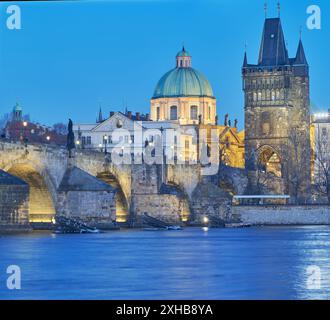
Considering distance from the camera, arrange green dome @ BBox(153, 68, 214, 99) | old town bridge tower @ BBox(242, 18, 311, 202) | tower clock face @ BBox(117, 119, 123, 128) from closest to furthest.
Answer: tower clock face @ BBox(117, 119, 123, 128)
old town bridge tower @ BBox(242, 18, 311, 202)
green dome @ BBox(153, 68, 214, 99)

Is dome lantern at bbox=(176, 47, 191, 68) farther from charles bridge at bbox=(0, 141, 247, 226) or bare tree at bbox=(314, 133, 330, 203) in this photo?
charles bridge at bbox=(0, 141, 247, 226)

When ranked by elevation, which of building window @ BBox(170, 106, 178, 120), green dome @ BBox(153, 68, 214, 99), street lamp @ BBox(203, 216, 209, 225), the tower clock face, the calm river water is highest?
green dome @ BBox(153, 68, 214, 99)

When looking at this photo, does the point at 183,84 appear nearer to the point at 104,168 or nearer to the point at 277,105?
the point at 277,105

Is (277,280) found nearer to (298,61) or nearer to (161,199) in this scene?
(161,199)

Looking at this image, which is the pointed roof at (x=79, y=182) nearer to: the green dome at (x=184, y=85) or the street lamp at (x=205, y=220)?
the street lamp at (x=205, y=220)

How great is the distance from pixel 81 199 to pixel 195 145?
39.5 meters

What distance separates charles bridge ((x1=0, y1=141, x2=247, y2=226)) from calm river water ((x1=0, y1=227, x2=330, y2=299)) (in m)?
3.44

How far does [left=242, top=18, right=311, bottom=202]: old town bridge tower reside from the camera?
79.4 meters

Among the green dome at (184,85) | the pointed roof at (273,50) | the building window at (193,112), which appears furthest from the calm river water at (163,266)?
the building window at (193,112)

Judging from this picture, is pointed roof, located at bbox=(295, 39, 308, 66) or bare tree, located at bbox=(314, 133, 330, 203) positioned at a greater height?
pointed roof, located at bbox=(295, 39, 308, 66)

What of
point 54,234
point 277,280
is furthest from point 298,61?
point 277,280

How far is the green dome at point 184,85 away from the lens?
91.0 m

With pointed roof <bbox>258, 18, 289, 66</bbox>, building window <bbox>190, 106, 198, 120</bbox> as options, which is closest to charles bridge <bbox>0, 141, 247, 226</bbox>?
pointed roof <bbox>258, 18, 289, 66</bbox>

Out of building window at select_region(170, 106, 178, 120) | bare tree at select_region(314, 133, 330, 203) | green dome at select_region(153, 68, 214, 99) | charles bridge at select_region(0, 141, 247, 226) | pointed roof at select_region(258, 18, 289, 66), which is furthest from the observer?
building window at select_region(170, 106, 178, 120)
